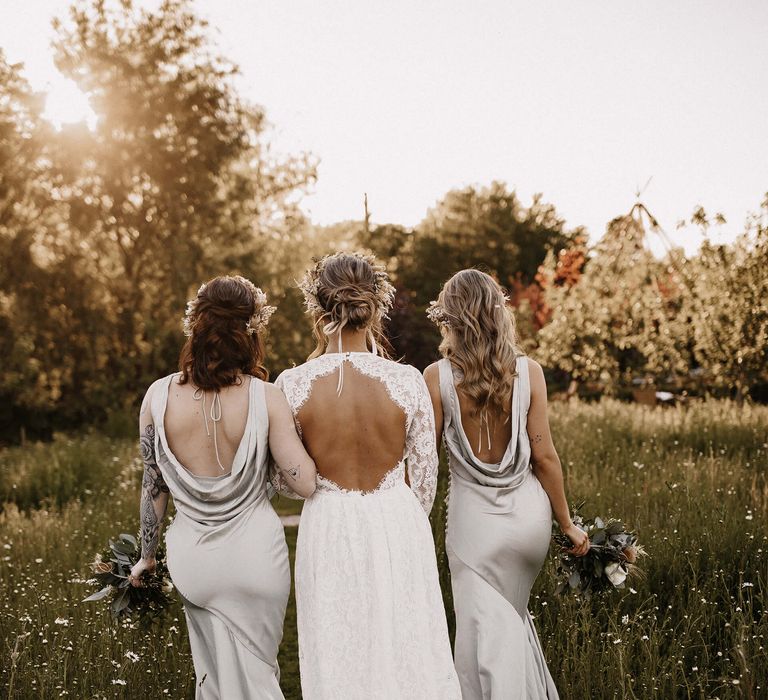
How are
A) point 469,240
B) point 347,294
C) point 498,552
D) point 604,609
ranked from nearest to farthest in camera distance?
point 347,294
point 498,552
point 604,609
point 469,240

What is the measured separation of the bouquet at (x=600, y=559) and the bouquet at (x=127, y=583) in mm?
2075

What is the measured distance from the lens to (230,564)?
11.3 ft

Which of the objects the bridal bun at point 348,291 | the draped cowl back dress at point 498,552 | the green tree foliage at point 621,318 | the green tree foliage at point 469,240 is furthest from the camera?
the green tree foliage at point 469,240

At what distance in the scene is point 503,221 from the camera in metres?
45.5

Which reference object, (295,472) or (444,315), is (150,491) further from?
(444,315)

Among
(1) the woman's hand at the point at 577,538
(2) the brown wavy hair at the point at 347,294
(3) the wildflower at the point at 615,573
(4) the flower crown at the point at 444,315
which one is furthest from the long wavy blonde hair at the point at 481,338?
(3) the wildflower at the point at 615,573

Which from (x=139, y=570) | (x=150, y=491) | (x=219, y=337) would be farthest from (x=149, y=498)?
(x=219, y=337)

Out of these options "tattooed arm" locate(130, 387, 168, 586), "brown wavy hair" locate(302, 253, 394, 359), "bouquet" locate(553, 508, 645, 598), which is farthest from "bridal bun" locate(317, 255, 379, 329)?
"bouquet" locate(553, 508, 645, 598)

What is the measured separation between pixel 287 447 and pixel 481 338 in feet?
3.46

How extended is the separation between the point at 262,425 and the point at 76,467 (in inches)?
319

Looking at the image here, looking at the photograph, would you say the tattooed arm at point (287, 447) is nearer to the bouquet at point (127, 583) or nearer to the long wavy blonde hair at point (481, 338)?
the long wavy blonde hair at point (481, 338)

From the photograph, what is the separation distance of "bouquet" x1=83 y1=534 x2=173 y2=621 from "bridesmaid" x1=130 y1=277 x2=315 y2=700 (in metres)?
0.47

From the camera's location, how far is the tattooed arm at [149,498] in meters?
3.58

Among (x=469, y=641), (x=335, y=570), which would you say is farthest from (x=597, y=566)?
(x=335, y=570)
